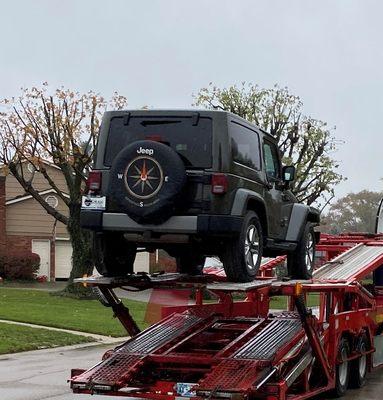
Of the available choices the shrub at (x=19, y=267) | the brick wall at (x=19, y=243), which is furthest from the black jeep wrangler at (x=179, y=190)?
the brick wall at (x=19, y=243)

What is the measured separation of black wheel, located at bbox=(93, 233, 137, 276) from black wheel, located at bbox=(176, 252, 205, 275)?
2.75ft

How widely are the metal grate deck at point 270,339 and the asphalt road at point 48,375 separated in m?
1.33

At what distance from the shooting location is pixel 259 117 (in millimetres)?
35969

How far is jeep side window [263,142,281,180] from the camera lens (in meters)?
10.3

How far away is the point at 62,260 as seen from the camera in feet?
143

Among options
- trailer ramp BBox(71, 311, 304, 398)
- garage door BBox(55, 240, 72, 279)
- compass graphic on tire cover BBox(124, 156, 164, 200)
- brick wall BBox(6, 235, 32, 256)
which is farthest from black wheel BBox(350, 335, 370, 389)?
garage door BBox(55, 240, 72, 279)

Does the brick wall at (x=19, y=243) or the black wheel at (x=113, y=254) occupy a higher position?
the black wheel at (x=113, y=254)

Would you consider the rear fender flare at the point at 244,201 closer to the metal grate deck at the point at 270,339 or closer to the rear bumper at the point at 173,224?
the rear bumper at the point at 173,224

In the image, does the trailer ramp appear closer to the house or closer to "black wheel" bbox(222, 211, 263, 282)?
"black wheel" bbox(222, 211, 263, 282)

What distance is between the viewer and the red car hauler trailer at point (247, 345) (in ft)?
28.9

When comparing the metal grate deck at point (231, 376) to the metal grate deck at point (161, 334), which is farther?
the metal grate deck at point (161, 334)

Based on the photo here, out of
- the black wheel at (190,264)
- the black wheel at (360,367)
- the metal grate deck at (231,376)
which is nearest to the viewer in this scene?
the metal grate deck at (231,376)

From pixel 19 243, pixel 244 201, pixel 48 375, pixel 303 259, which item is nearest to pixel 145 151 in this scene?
pixel 244 201

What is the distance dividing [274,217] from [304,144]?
84.2 feet
